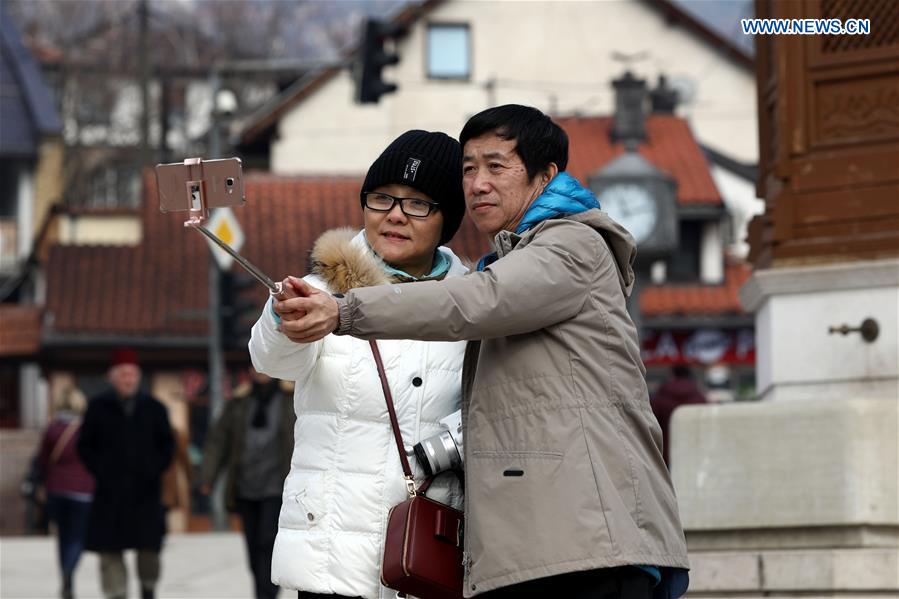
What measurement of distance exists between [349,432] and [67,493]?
34.3 ft

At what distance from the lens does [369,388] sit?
4738mm

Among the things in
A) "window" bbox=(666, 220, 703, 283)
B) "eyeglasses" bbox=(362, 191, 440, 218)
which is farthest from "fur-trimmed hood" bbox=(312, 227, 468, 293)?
"window" bbox=(666, 220, 703, 283)

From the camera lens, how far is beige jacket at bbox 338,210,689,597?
422 centimetres

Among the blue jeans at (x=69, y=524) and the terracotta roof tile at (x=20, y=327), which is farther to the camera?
the terracotta roof tile at (x=20, y=327)

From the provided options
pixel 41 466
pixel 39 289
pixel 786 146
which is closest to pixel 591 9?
pixel 39 289

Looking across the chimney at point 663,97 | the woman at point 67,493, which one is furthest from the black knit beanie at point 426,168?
the chimney at point 663,97

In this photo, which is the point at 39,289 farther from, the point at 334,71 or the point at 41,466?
the point at 41,466

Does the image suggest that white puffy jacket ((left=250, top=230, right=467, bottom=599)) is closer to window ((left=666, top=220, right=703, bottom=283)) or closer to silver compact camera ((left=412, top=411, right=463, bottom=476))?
silver compact camera ((left=412, top=411, right=463, bottom=476))

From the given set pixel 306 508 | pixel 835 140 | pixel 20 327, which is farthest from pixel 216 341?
pixel 306 508

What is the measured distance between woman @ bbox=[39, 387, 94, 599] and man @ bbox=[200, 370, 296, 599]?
224 cm

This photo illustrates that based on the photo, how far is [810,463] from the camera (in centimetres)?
810

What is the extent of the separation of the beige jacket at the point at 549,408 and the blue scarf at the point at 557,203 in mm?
39

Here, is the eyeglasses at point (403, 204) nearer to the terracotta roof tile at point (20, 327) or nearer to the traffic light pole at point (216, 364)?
the traffic light pole at point (216, 364)

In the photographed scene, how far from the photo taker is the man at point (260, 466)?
12203mm
